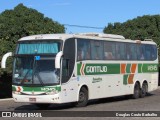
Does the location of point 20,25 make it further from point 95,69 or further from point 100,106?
point 100,106

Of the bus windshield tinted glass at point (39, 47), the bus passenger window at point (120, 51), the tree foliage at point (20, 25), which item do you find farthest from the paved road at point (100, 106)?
the tree foliage at point (20, 25)

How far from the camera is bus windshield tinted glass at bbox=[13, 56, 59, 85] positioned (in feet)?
66.0

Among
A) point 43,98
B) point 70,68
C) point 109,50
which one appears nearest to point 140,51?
point 109,50

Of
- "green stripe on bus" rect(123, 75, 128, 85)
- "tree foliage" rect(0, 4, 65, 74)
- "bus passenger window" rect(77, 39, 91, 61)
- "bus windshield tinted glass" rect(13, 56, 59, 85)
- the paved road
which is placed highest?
"tree foliage" rect(0, 4, 65, 74)

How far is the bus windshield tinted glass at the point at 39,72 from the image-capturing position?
20109 millimetres

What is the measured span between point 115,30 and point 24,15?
21.6 m

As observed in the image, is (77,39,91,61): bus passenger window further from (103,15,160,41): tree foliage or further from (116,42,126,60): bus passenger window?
(103,15,160,41): tree foliage

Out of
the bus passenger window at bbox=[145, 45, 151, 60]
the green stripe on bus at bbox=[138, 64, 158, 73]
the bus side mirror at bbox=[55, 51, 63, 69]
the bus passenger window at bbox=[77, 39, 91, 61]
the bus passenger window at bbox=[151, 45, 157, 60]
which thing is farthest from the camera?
the bus passenger window at bbox=[151, 45, 157, 60]

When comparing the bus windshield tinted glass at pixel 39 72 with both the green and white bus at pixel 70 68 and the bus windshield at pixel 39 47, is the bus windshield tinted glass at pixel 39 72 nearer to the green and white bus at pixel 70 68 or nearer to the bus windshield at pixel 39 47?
the green and white bus at pixel 70 68

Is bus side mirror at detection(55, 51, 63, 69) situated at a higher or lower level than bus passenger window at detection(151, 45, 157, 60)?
lower

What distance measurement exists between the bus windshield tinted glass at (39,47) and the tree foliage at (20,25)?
29.8 feet

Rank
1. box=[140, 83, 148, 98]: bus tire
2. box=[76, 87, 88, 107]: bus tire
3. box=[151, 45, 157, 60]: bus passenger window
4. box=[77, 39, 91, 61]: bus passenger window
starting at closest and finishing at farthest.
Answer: box=[77, 39, 91, 61]: bus passenger window < box=[76, 87, 88, 107]: bus tire < box=[140, 83, 148, 98]: bus tire < box=[151, 45, 157, 60]: bus passenger window

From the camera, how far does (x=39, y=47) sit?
20.7 meters

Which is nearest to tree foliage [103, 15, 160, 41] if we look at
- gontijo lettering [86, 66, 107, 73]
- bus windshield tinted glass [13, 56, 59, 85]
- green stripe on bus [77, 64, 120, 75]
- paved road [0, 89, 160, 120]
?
paved road [0, 89, 160, 120]
